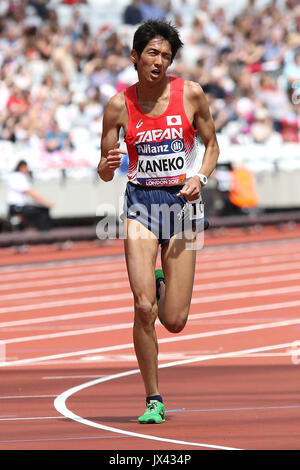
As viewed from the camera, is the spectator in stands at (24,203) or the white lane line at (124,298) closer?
the white lane line at (124,298)

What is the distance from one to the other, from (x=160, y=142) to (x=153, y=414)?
1672mm

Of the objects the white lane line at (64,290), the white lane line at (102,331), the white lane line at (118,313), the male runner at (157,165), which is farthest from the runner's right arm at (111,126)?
the white lane line at (64,290)

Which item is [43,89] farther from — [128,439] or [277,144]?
[128,439]

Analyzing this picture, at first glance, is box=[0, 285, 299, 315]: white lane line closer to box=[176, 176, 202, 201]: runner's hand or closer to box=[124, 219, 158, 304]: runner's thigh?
box=[124, 219, 158, 304]: runner's thigh

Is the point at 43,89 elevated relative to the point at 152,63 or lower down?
elevated

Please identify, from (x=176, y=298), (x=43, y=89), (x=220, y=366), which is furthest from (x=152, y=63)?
(x=43, y=89)

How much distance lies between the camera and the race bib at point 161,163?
23.7 feet

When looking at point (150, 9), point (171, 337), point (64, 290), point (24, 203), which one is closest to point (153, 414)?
point (171, 337)

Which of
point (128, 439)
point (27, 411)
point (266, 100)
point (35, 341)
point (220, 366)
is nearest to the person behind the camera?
point (128, 439)

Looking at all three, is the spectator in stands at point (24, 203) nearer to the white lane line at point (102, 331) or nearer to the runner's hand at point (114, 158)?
the white lane line at point (102, 331)

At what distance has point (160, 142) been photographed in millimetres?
7223

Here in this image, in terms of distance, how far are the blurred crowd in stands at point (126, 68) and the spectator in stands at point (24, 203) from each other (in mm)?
1177

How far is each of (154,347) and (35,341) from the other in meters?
4.45

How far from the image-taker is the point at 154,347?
7.10 meters
